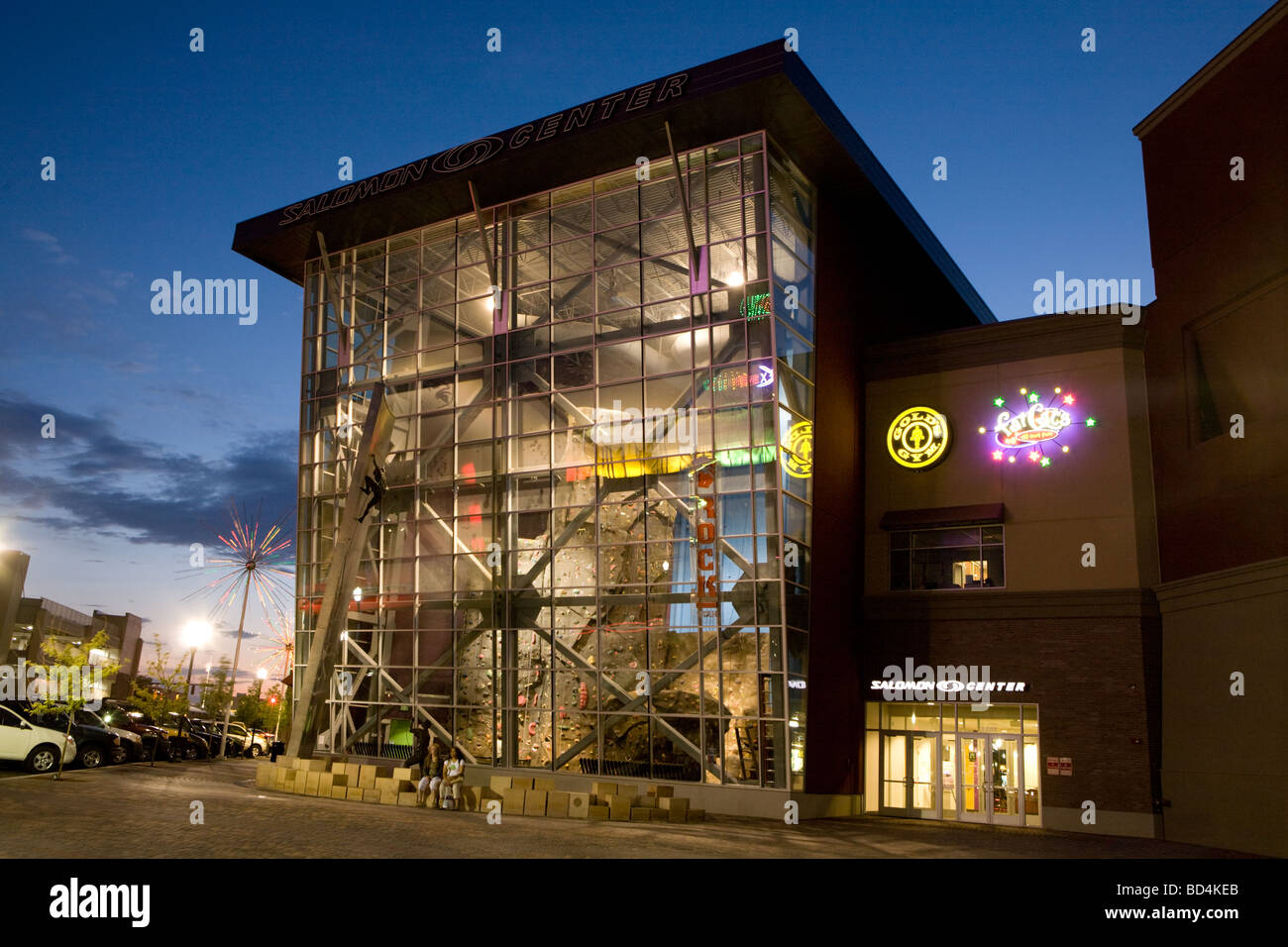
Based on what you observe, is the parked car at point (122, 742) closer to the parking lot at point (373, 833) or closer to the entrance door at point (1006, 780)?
the parking lot at point (373, 833)

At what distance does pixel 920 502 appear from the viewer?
104 ft

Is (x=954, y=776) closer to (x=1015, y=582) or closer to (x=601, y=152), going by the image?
(x=1015, y=582)

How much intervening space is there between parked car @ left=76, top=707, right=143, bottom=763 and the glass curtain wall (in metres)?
6.37

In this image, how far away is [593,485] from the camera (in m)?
30.7

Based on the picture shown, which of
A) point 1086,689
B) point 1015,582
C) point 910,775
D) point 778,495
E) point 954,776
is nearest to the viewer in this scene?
point 778,495

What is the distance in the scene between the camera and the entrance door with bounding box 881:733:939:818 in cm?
3012

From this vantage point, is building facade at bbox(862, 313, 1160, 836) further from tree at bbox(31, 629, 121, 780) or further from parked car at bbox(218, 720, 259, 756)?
parked car at bbox(218, 720, 259, 756)

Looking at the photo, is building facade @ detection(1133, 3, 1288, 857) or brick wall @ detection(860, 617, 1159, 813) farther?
brick wall @ detection(860, 617, 1159, 813)

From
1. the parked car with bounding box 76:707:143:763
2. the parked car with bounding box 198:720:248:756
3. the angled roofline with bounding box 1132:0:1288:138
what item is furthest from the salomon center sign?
the parked car with bounding box 198:720:248:756

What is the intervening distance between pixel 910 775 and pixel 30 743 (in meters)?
24.5

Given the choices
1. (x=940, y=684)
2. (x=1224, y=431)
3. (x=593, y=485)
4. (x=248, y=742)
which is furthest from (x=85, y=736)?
(x=1224, y=431)

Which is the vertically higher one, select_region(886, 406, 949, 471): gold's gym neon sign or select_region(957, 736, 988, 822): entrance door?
select_region(886, 406, 949, 471): gold's gym neon sign

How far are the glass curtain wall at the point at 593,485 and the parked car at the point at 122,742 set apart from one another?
6374 mm

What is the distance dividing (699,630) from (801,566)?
345cm
